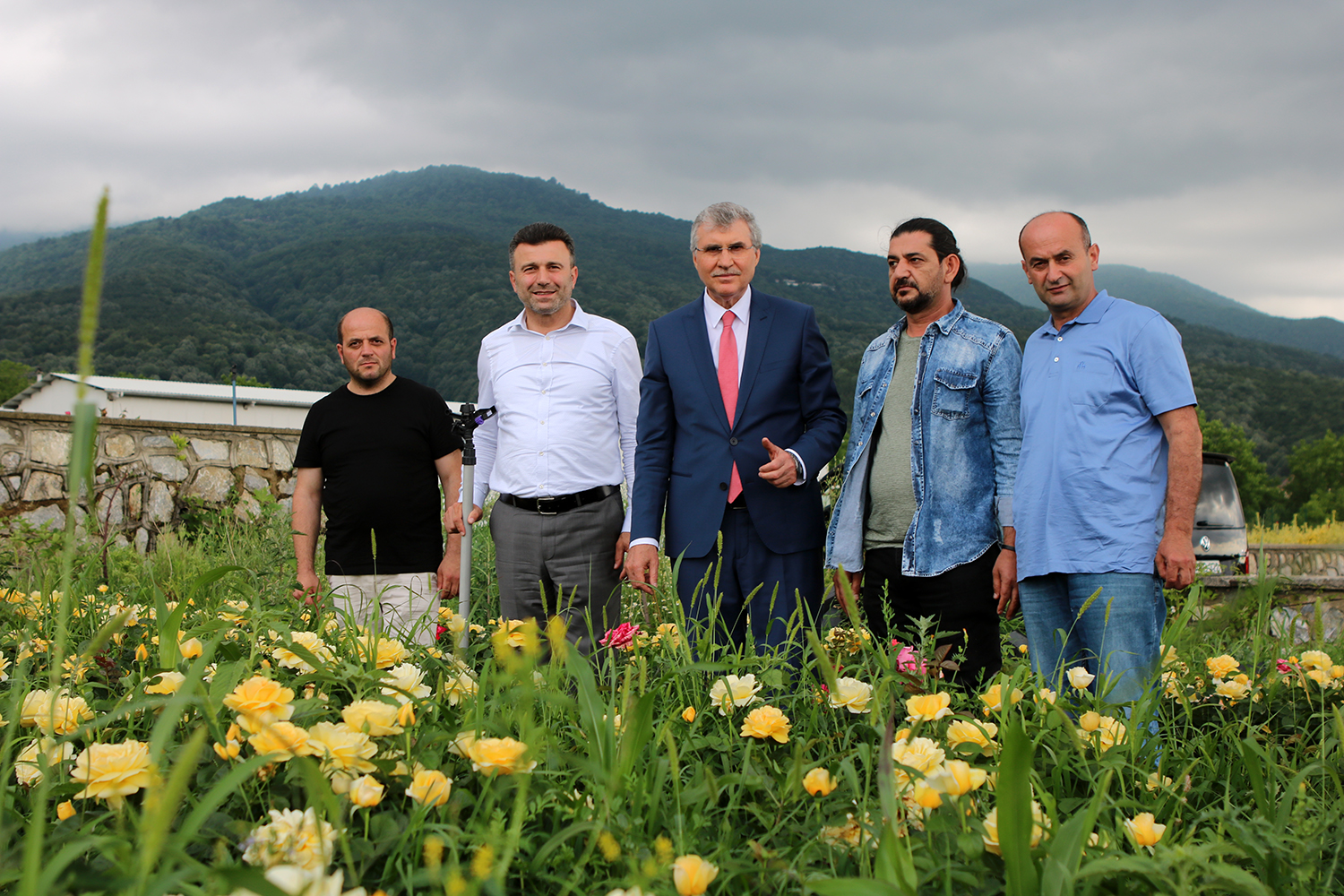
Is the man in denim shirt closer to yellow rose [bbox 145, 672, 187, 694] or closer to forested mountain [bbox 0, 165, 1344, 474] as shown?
yellow rose [bbox 145, 672, 187, 694]

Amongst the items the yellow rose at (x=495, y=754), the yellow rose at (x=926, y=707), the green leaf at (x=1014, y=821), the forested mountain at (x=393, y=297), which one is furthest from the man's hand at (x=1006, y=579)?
the forested mountain at (x=393, y=297)

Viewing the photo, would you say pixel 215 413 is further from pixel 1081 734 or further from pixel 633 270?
pixel 633 270

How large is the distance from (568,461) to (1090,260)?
79.9 inches

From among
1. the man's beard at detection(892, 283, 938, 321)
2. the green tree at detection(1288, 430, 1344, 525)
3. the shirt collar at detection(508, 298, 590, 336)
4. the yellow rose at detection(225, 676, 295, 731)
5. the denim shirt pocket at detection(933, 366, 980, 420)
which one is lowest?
the green tree at detection(1288, 430, 1344, 525)

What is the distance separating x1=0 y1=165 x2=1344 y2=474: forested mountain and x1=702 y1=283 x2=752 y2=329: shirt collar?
2734 mm

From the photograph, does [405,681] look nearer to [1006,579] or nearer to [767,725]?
[767,725]

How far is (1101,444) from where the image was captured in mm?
2525

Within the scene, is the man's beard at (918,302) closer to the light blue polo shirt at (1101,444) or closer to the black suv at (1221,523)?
the light blue polo shirt at (1101,444)

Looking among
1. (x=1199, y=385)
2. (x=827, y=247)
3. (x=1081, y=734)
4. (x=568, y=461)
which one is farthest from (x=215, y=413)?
(x=827, y=247)

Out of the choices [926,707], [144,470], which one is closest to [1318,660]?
[926,707]

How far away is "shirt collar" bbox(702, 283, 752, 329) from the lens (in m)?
3.19

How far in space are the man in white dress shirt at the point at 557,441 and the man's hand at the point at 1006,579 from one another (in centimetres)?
137

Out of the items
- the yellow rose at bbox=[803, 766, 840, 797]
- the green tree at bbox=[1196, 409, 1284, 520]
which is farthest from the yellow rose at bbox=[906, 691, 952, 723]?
the green tree at bbox=[1196, 409, 1284, 520]

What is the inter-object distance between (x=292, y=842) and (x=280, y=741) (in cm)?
11
